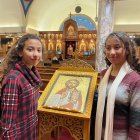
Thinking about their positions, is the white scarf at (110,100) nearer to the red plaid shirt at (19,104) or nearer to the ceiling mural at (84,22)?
the red plaid shirt at (19,104)

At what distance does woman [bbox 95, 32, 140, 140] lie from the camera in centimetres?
136

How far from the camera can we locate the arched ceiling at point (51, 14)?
8847 mm

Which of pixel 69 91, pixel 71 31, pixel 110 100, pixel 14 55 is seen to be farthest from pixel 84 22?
pixel 110 100

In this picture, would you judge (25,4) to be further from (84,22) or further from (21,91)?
(21,91)

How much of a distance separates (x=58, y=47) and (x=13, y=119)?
450 inches

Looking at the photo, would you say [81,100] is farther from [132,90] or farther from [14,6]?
[14,6]

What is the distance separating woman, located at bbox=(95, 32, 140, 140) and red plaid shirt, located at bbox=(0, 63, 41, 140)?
561 millimetres

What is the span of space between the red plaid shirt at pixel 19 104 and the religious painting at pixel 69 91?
26 cm

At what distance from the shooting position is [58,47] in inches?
501

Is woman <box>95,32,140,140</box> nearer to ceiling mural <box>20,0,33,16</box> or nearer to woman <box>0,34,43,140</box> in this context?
woman <box>0,34,43,140</box>

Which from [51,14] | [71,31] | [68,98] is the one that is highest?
[51,14]

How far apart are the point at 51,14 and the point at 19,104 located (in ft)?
41.4

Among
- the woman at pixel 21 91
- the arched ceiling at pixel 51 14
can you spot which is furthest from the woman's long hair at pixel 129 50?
the arched ceiling at pixel 51 14

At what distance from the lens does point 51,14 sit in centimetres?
1339
